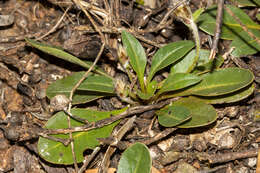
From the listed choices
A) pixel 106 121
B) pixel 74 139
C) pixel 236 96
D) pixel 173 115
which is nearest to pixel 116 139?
pixel 106 121

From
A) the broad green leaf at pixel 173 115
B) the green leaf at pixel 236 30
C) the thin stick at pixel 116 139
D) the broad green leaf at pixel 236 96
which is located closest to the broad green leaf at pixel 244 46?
the green leaf at pixel 236 30

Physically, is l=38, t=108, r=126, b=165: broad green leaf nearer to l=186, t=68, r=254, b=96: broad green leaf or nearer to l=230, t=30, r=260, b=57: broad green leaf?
l=186, t=68, r=254, b=96: broad green leaf

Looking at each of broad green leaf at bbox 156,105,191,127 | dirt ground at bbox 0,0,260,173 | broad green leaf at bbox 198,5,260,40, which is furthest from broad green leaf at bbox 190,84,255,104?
broad green leaf at bbox 198,5,260,40

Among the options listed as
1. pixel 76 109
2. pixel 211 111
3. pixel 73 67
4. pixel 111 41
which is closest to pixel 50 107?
pixel 76 109

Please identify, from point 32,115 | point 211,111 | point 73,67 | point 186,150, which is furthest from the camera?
point 73,67

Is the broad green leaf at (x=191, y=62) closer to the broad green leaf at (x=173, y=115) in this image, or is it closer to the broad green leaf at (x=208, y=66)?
the broad green leaf at (x=208, y=66)

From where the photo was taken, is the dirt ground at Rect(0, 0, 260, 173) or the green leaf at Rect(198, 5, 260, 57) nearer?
the dirt ground at Rect(0, 0, 260, 173)

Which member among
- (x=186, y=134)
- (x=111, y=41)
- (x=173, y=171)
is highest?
(x=111, y=41)

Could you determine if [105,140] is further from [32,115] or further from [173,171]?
[32,115]
